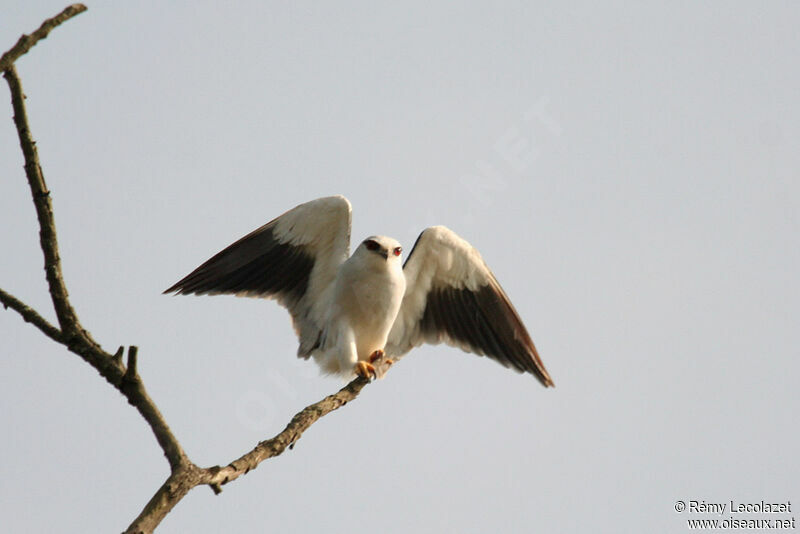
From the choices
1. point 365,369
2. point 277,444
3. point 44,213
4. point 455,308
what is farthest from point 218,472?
point 455,308

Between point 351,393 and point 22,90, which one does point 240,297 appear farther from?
point 22,90

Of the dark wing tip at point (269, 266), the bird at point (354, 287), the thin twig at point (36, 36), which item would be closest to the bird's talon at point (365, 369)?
the bird at point (354, 287)

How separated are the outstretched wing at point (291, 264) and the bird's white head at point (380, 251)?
529mm

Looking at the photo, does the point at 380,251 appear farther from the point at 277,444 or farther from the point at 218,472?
the point at 218,472

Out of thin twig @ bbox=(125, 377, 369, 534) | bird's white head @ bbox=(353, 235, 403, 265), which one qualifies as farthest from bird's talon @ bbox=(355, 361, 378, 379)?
thin twig @ bbox=(125, 377, 369, 534)

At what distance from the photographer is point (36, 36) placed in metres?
2.50

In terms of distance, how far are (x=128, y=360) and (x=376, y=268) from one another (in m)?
4.22

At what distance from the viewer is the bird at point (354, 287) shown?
729 centimetres

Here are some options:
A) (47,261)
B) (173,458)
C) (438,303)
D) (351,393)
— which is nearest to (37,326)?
(47,261)

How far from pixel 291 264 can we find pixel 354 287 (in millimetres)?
1064

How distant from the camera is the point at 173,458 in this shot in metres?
3.14

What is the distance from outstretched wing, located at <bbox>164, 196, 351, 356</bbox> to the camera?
25.6 ft

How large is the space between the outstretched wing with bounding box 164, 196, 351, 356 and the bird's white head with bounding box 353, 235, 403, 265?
0.53 metres

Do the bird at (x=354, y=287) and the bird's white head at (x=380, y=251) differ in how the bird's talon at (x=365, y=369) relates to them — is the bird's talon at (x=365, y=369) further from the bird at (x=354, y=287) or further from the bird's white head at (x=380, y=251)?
the bird's white head at (x=380, y=251)
